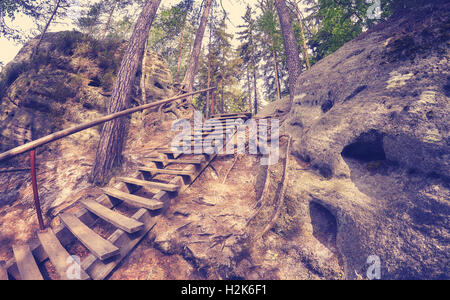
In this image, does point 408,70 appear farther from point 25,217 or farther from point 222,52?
point 222,52

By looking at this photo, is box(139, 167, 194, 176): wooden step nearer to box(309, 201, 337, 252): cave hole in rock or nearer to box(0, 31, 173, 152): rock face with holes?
box(309, 201, 337, 252): cave hole in rock

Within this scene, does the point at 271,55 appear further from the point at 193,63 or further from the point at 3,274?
the point at 3,274

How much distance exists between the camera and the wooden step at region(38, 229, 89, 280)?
1.93 metres

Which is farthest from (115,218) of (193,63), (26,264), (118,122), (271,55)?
(271,55)

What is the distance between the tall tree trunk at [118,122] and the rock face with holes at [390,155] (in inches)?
178

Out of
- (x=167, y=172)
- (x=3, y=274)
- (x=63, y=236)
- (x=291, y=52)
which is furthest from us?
(x=291, y=52)

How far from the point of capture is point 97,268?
6.55 feet

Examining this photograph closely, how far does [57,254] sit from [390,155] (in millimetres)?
4755

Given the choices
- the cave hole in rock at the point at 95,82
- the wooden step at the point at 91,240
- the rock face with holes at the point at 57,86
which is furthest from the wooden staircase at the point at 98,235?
the cave hole in rock at the point at 95,82

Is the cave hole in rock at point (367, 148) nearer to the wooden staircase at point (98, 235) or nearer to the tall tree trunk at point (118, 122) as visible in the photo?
the wooden staircase at point (98, 235)

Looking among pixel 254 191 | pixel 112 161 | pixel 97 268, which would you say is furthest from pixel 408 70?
pixel 112 161

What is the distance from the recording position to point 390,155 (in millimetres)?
2480

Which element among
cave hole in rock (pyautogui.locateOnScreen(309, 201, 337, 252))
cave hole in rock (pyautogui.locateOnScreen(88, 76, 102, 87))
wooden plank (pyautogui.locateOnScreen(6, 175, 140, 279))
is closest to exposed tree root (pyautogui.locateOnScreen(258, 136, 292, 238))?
cave hole in rock (pyautogui.locateOnScreen(309, 201, 337, 252))
